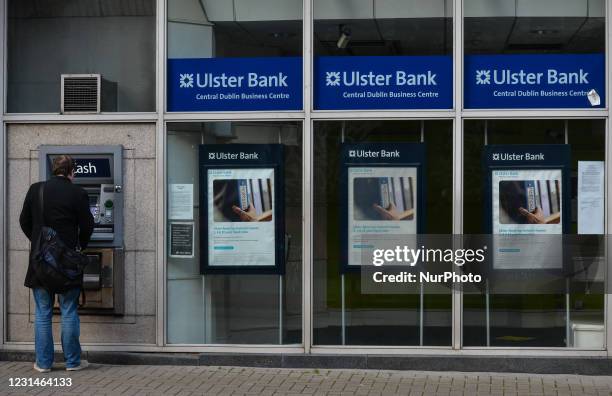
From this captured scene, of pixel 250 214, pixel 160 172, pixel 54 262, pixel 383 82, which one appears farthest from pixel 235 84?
pixel 54 262

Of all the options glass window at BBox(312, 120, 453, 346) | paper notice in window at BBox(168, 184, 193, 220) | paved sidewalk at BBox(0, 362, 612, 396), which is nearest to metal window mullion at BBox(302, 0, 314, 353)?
glass window at BBox(312, 120, 453, 346)

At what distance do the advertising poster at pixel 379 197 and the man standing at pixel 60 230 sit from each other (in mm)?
2367

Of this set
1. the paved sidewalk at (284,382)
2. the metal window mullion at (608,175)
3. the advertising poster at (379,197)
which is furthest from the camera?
the advertising poster at (379,197)

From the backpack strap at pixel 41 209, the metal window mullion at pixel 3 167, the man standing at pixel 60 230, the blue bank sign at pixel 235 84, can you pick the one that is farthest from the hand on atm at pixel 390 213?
the metal window mullion at pixel 3 167

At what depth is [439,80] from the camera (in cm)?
919

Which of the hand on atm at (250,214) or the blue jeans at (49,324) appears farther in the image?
the hand on atm at (250,214)

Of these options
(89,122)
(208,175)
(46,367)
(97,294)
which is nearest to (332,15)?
(208,175)

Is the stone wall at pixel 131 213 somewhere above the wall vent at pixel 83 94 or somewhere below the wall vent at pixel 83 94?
below

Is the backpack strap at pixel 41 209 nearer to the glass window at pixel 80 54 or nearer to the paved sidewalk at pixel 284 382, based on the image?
the glass window at pixel 80 54

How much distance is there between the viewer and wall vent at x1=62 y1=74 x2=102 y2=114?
951 cm

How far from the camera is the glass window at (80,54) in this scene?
952 centimetres

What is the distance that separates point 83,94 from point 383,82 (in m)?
2.83

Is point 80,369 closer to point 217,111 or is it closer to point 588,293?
point 217,111

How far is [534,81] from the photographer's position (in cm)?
911
